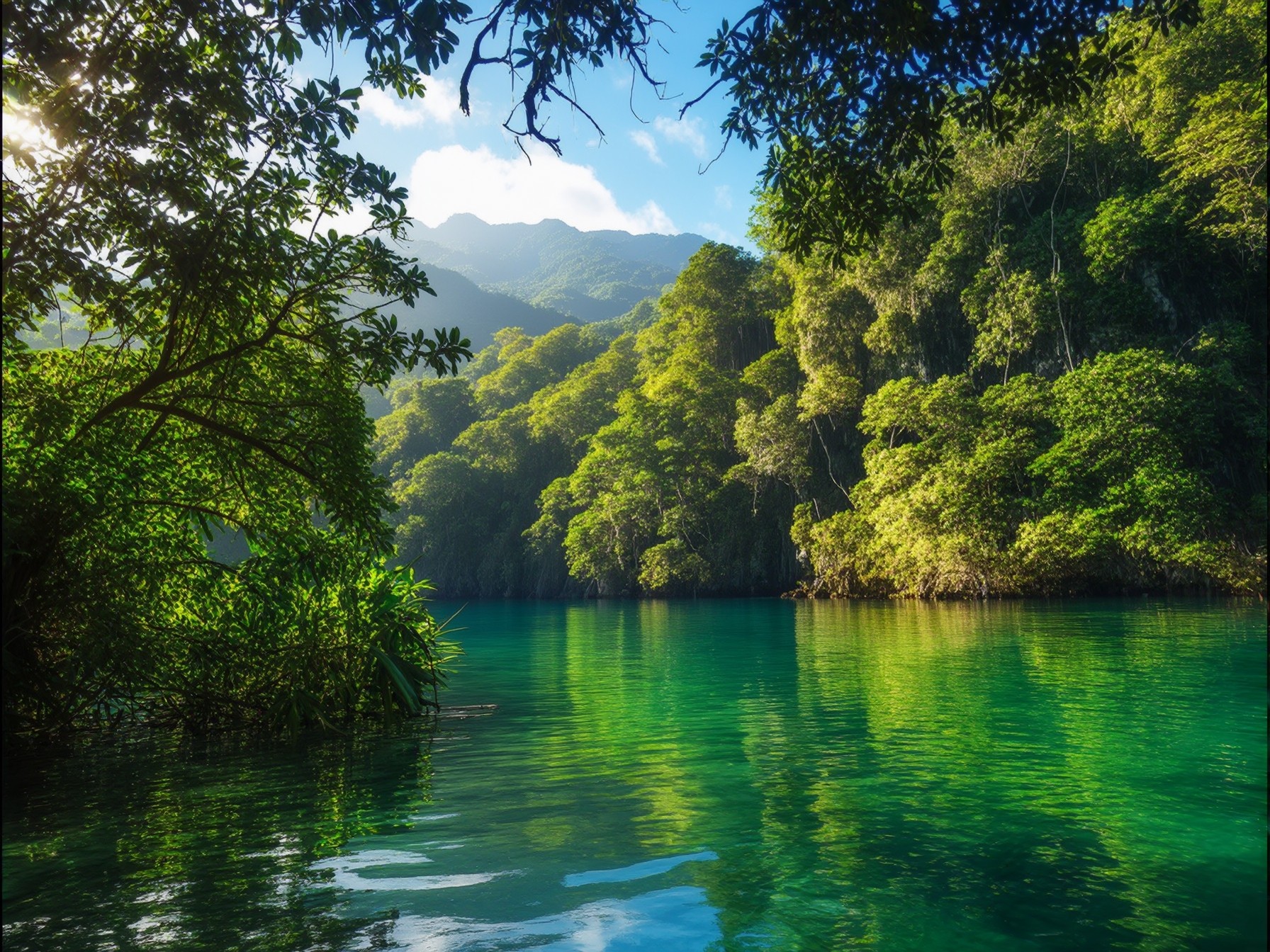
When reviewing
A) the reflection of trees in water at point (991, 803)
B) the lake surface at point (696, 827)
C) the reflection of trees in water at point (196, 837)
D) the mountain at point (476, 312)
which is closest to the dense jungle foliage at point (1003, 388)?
the reflection of trees in water at point (991, 803)

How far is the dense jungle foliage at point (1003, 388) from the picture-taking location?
24734mm

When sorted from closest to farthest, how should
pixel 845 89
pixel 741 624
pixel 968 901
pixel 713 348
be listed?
pixel 968 901 < pixel 845 89 < pixel 741 624 < pixel 713 348

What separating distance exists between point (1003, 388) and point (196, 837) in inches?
1145

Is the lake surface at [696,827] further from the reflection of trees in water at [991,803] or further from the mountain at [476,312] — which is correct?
the mountain at [476,312]

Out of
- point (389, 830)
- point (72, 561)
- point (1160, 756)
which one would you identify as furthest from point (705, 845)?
point (72, 561)

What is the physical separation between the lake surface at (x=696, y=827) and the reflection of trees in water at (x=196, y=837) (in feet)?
0.08

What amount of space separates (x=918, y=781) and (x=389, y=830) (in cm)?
357

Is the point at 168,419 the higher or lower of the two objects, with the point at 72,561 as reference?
higher

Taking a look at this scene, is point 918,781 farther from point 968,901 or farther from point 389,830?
point 389,830

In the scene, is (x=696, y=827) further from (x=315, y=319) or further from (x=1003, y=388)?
(x=1003, y=388)

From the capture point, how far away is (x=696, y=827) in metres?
5.24

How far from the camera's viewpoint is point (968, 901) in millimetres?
3914

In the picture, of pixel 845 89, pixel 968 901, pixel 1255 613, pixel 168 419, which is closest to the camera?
pixel 968 901

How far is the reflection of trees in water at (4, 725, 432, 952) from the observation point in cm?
382
